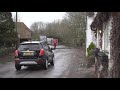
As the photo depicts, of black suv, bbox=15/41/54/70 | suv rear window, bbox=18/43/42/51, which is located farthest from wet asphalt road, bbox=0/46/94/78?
suv rear window, bbox=18/43/42/51

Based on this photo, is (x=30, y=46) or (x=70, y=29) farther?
(x=70, y=29)

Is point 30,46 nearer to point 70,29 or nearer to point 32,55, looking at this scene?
point 32,55

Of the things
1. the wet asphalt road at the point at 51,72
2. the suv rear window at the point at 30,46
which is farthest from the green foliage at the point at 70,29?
the suv rear window at the point at 30,46

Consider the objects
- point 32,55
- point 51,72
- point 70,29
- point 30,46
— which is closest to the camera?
point 51,72

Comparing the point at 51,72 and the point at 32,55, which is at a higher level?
the point at 32,55

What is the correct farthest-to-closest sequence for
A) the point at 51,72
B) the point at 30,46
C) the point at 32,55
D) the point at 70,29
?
the point at 70,29
the point at 30,46
the point at 32,55
the point at 51,72

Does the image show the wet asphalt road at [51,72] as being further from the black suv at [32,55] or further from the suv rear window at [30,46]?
the suv rear window at [30,46]

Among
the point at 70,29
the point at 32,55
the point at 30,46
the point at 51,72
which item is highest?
the point at 70,29

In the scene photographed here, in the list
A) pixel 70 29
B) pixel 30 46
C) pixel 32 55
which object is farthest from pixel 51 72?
pixel 70 29

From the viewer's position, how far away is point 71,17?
46.9 meters

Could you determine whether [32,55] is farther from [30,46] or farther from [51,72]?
[51,72]
